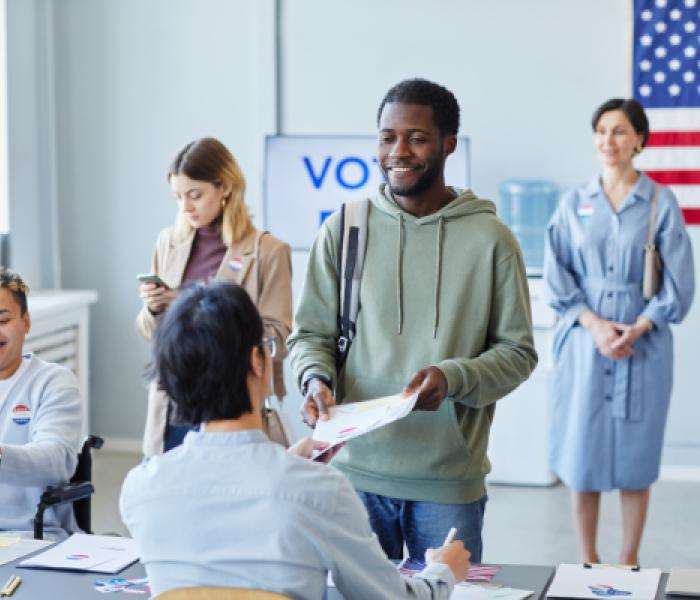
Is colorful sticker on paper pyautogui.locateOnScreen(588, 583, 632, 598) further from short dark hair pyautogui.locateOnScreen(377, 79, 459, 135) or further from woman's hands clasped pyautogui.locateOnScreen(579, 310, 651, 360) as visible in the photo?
woman's hands clasped pyautogui.locateOnScreen(579, 310, 651, 360)

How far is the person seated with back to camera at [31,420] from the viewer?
2.93 meters

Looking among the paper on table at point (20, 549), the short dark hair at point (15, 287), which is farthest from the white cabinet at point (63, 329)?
the paper on table at point (20, 549)

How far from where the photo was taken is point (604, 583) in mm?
2209

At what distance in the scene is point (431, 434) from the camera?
2.46m

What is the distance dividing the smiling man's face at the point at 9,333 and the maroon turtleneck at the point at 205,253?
760mm

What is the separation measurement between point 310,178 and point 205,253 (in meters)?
2.26

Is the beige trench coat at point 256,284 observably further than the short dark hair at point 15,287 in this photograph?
Yes

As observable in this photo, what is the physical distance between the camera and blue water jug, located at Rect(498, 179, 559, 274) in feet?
19.3

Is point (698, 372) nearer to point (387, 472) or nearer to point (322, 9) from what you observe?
point (322, 9)

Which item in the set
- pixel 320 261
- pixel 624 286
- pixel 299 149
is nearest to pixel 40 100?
pixel 299 149

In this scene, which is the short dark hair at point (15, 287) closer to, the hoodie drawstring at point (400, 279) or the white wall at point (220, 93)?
the hoodie drawstring at point (400, 279)

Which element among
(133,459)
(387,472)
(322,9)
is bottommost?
(133,459)

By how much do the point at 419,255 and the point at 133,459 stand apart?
417 cm

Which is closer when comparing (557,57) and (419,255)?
(419,255)
